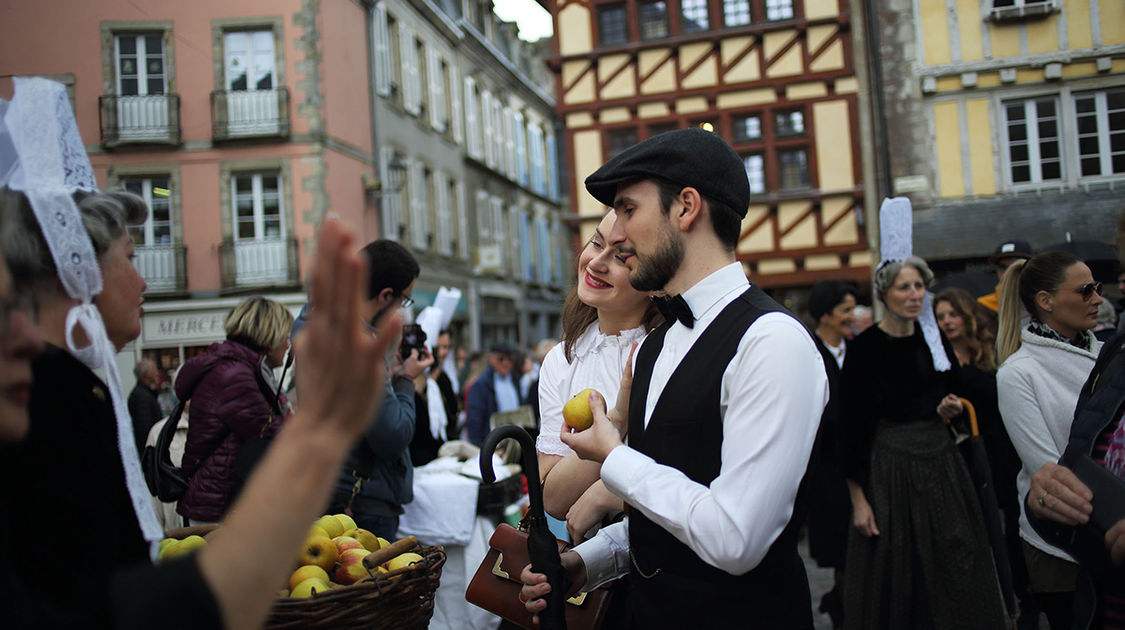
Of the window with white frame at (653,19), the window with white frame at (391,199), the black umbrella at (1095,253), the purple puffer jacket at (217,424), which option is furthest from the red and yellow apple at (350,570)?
the window with white frame at (653,19)

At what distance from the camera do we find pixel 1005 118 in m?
3.78

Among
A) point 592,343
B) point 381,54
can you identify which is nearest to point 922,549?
point 592,343

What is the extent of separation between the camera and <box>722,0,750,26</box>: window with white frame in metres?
15.1

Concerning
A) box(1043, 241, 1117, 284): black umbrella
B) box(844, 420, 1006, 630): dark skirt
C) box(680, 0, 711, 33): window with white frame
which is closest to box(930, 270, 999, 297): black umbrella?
box(844, 420, 1006, 630): dark skirt

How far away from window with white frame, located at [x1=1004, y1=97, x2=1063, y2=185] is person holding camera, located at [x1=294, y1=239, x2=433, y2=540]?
8.62 ft

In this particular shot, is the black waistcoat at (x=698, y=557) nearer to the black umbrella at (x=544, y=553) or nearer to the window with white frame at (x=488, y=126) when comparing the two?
the black umbrella at (x=544, y=553)

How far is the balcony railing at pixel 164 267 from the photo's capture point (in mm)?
4566

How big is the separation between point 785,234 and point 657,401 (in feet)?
44.8

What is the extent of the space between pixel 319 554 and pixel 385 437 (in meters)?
1.16

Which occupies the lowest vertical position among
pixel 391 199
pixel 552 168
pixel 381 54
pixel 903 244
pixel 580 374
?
pixel 580 374

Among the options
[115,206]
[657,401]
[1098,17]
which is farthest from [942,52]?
[115,206]

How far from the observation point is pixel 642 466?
1.71 metres

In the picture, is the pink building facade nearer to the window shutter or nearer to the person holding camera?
the person holding camera

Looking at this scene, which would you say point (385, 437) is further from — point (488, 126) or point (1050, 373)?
point (488, 126)
